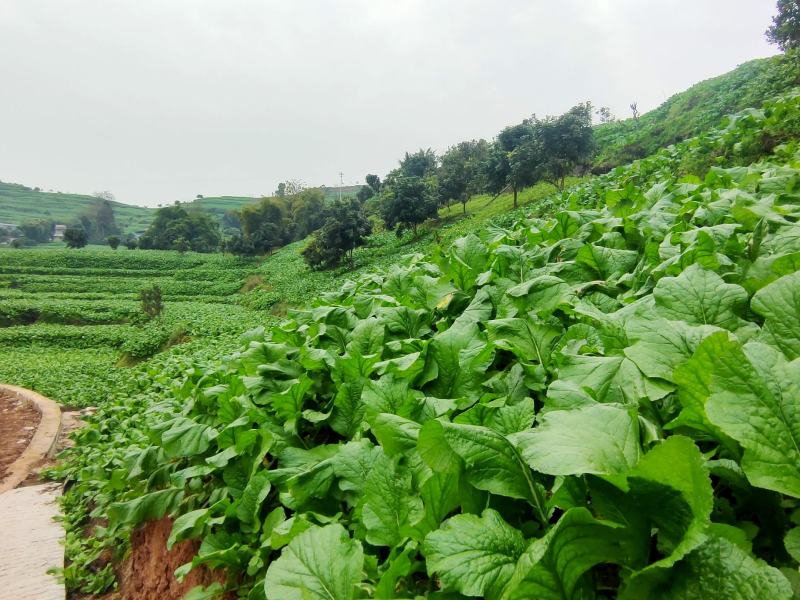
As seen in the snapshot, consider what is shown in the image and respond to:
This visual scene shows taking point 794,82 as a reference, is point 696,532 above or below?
below

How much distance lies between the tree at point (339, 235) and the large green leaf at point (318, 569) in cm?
→ 3265

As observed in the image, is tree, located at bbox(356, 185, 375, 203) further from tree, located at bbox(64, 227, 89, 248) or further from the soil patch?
the soil patch

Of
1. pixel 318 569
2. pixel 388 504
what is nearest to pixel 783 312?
pixel 388 504

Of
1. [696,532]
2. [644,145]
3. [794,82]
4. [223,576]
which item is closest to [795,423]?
[696,532]

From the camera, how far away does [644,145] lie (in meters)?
29.9

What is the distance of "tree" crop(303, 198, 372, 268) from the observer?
33062mm

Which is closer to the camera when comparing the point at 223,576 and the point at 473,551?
the point at 473,551

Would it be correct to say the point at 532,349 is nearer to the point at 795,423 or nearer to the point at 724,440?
the point at 724,440

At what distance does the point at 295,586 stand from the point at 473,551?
1.28 ft

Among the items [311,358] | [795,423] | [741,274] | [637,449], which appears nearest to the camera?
[795,423]

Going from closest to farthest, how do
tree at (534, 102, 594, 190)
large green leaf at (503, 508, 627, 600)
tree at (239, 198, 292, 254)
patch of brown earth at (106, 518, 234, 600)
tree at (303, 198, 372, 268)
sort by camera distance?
large green leaf at (503, 508, 627, 600)
patch of brown earth at (106, 518, 234, 600)
tree at (534, 102, 594, 190)
tree at (303, 198, 372, 268)
tree at (239, 198, 292, 254)

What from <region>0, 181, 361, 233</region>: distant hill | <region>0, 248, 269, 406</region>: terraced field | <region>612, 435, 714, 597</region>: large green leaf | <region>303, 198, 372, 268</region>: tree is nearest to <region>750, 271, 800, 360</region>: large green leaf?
<region>612, 435, 714, 597</region>: large green leaf

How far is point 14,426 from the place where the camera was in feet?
35.0

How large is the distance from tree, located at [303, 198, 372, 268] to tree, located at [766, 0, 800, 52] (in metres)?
25.9
